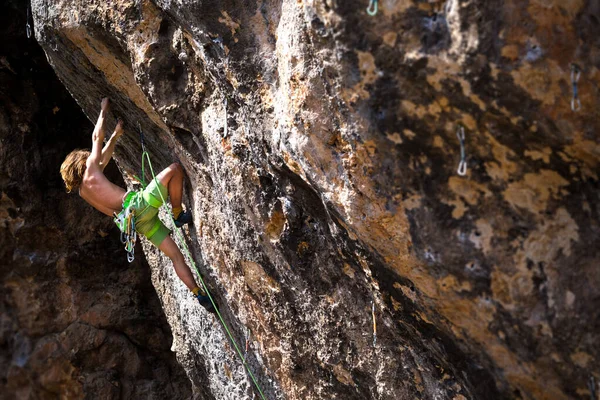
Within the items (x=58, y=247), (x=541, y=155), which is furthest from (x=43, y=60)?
(x=541, y=155)

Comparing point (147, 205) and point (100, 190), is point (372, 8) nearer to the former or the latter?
point (147, 205)

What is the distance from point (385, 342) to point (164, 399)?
4.66 meters

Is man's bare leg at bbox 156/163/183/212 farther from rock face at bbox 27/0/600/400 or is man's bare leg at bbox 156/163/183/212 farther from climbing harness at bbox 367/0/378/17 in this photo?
climbing harness at bbox 367/0/378/17


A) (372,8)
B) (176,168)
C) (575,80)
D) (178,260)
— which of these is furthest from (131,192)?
(575,80)

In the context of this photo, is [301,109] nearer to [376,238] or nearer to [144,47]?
[376,238]

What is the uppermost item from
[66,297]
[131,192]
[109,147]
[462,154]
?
[109,147]

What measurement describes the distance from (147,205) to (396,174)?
2083 millimetres

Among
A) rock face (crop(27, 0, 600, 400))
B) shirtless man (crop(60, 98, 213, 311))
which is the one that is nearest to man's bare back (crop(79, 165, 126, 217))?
shirtless man (crop(60, 98, 213, 311))

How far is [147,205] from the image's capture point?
4.05 m

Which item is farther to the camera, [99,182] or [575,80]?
[99,182]

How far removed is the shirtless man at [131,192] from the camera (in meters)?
4.08

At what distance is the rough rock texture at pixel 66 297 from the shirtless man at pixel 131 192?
2462 mm

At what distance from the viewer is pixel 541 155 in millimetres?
2191

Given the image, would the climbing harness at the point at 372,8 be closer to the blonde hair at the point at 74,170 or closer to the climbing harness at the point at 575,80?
the climbing harness at the point at 575,80
